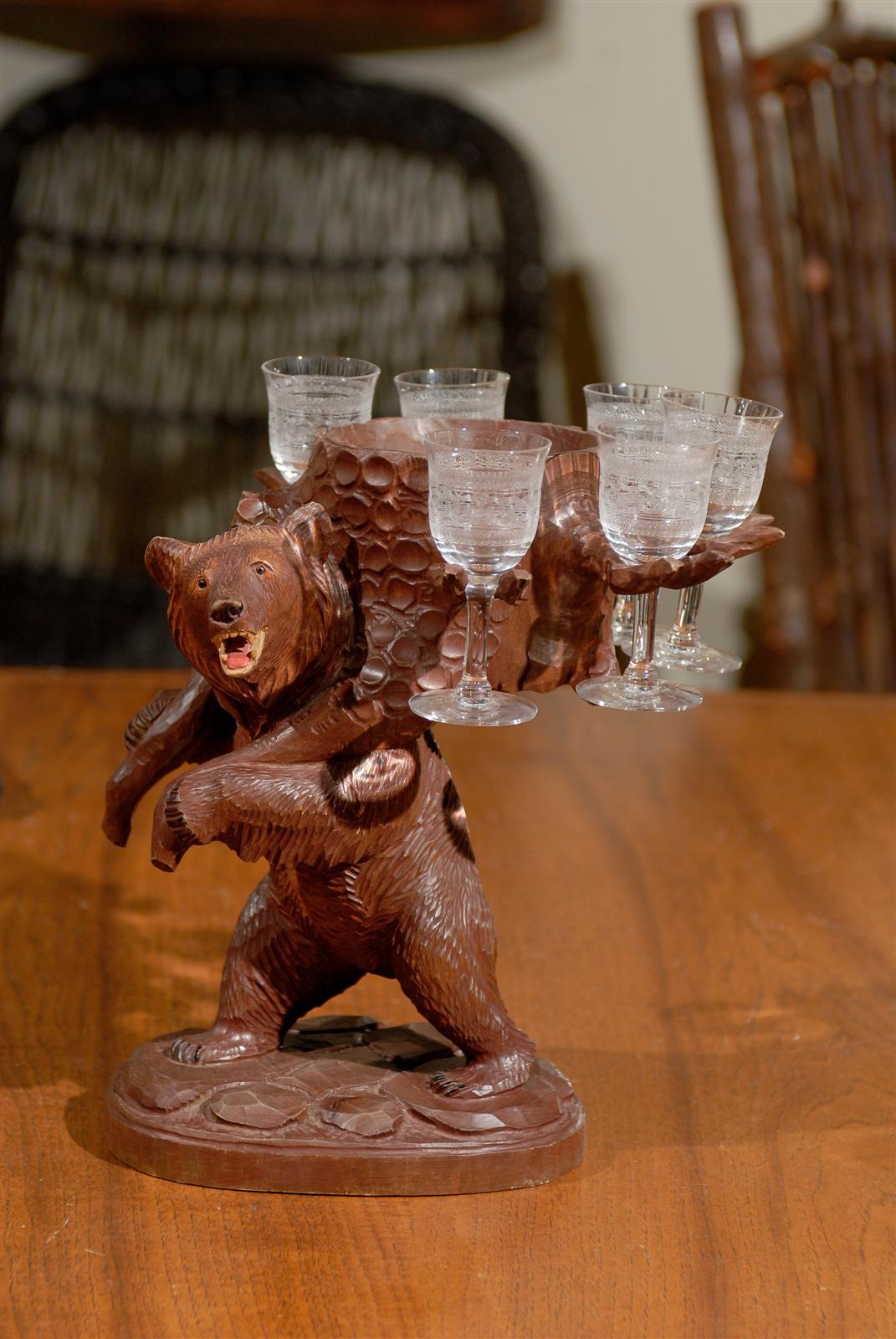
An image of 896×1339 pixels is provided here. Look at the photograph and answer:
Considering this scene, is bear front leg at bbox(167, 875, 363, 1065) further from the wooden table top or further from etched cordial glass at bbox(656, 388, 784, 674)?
etched cordial glass at bbox(656, 388, 784, 674)

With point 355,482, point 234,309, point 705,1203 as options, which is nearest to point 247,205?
point 234,309

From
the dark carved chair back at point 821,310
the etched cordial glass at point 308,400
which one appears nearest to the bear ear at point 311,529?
the etched cordial glass at point 308,400

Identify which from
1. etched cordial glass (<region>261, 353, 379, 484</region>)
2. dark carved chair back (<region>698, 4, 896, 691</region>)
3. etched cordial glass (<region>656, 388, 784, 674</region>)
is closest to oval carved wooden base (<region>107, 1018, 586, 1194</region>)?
etched cordial glass (<region>656, 388, 784, 674</region>)

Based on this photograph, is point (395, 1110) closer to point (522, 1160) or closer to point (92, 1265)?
point (522, 1160)

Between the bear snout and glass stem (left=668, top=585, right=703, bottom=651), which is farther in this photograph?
glass stem (left=668, top=585, right=703, bottom=651)

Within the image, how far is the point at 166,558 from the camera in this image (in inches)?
33.7

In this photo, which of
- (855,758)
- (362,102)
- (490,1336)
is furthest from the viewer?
(362,102)

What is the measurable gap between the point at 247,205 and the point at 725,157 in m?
0.88

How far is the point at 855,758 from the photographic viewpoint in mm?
1638

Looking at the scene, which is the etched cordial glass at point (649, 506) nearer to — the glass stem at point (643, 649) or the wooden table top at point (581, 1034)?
the glass stem at point (643, 649)

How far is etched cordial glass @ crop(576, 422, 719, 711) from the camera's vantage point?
0.80 meters

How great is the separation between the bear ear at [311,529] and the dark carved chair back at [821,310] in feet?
4.75

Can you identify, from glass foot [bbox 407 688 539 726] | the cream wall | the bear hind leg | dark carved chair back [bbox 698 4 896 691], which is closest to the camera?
glass foot [bbox 407 688 539 726]

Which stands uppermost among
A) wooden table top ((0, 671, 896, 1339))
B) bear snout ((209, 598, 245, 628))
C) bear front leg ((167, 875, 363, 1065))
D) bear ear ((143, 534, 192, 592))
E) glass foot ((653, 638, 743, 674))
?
bear ear ((143, 534, 192, 592))
